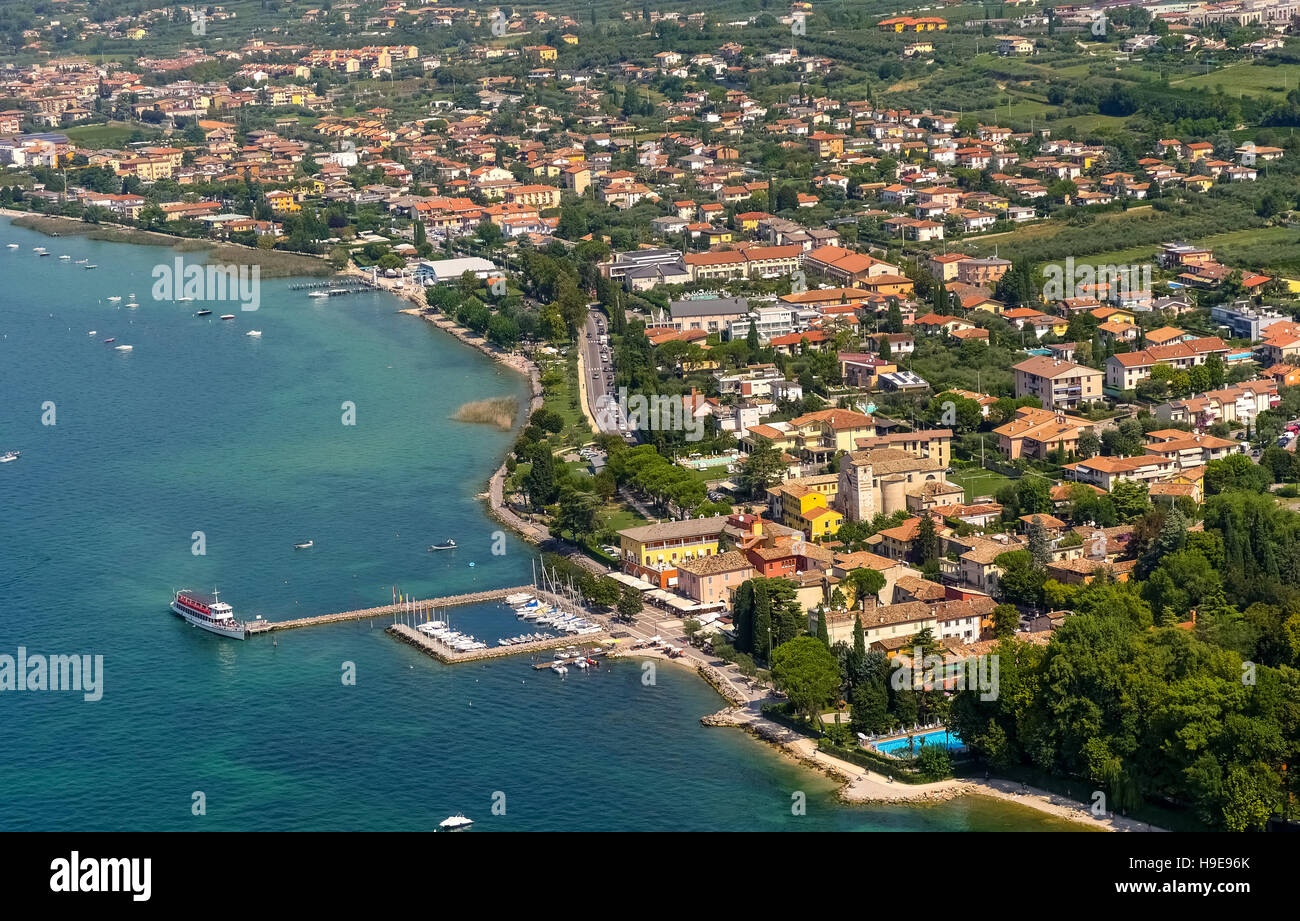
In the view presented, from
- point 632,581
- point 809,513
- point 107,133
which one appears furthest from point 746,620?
point 107,133

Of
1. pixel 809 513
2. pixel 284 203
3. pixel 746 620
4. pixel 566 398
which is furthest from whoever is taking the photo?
pixel 284 203

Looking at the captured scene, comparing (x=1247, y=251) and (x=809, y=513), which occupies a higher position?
(x=1247, y=251)

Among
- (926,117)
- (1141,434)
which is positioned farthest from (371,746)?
(926,117)

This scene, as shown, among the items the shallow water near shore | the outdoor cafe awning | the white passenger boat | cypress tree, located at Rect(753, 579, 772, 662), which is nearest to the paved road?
the shallow water near shore

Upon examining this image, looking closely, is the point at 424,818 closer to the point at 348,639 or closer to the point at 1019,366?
the point at 348,639

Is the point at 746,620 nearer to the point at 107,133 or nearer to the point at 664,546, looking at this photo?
the point at 664,546

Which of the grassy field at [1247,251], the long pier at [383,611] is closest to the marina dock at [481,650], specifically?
the long pier at [383,611]
